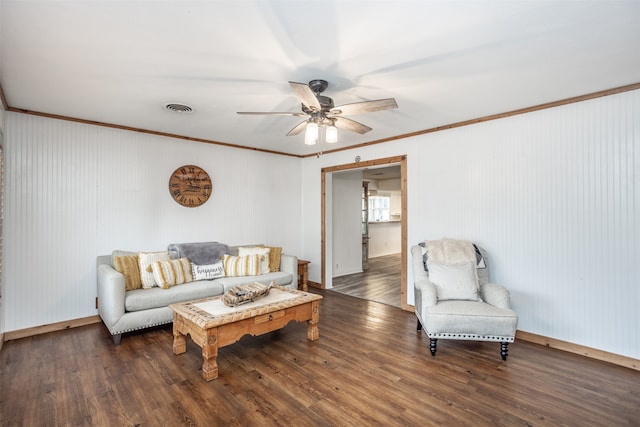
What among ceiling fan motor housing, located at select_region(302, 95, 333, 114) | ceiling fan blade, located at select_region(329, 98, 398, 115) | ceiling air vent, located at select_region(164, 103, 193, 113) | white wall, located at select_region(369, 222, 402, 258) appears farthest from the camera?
white wall, located at select_region(369, 222, 402, 258)

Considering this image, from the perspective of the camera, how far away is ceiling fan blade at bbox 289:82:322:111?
7.04ft

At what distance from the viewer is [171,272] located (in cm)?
373

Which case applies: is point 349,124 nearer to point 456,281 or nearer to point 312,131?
point 312,131

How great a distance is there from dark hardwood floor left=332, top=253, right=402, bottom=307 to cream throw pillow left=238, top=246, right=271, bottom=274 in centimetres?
159

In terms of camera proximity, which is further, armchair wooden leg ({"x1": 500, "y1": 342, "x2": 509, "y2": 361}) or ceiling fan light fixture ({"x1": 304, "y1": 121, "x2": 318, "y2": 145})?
armchair wooden leg ({"x1": 500, "y1": 342, "x2": 509, "y2": 361})

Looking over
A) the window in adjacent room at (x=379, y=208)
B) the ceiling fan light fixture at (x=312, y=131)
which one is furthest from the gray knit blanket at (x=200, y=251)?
the window in adjacent room at (x=379, y=208)

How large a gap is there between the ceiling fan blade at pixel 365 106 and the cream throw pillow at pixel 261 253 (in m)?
2.61

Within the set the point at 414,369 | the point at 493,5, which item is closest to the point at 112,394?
the point at 414,369

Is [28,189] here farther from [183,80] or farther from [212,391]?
[212,391]

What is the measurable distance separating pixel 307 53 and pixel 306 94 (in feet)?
0.90

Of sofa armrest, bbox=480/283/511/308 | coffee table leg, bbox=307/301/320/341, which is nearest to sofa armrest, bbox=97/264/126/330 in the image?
coffee table leg, bbox=307/301/320/341

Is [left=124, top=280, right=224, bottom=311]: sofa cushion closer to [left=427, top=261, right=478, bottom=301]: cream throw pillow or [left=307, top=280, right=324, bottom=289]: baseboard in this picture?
[left=307, top=280, right=324, bottom=289]: baseboard

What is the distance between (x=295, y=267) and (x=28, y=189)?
3.33 m

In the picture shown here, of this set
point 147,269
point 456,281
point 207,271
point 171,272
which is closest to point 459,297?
point 456,281
